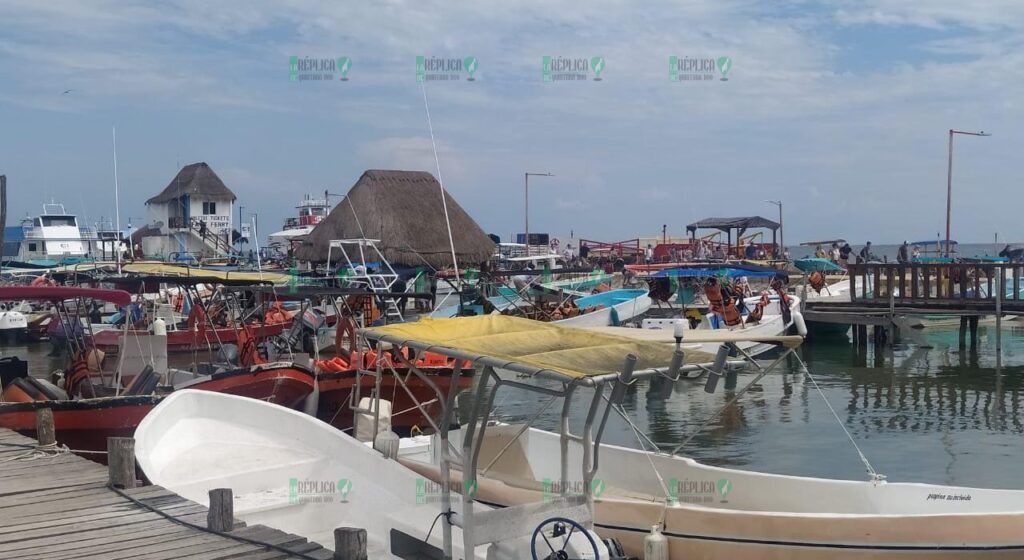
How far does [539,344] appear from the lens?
27.2 ft

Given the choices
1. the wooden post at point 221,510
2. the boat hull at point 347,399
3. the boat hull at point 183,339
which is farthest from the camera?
the boat hull at point 183,339

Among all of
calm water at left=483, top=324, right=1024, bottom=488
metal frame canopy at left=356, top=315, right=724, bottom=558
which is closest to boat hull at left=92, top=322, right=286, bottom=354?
calm water at left=483, top=324, right=1024, bottom=488

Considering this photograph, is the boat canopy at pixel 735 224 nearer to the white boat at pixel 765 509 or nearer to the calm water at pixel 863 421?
the calm water at pixel 863 421

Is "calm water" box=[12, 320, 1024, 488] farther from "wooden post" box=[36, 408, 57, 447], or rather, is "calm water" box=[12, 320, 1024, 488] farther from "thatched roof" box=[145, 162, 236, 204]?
"thatched roof" box=[145, 162, 236, 204]

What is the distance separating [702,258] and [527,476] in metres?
39.2

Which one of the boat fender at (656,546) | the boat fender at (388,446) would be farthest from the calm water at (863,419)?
the boat fender at (656,546)

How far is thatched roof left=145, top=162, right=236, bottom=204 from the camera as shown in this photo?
64.0m

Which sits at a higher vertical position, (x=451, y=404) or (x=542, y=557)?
(x=451, y=404)

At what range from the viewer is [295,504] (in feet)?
33.0

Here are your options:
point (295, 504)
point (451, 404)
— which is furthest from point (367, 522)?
point (451, 404)

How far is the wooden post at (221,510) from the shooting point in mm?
7840

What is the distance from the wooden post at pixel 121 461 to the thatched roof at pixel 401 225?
28898 mm

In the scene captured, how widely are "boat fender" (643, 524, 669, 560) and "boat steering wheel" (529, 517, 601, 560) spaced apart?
5.75 ft

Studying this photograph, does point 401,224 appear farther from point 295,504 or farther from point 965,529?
point 965,529
